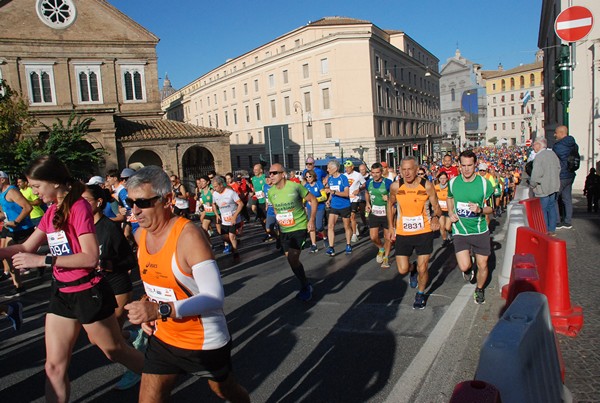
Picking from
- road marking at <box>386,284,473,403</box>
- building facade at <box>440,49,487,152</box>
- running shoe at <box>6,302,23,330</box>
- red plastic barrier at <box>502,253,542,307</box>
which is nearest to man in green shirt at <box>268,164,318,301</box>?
road marking at <box>386,284,473,403</box>

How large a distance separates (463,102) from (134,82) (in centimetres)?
9062

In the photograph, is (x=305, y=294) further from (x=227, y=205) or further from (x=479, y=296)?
(x=227, y=205)

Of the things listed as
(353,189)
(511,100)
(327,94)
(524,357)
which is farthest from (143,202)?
(511,100)

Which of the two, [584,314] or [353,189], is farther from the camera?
[353,189]

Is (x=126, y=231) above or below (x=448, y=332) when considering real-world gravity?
above

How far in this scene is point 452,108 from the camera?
370 feet

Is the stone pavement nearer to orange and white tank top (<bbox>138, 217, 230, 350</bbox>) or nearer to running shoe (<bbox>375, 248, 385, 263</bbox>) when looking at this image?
orange and white tank top (<bbox>138, 217, 230, 350</bbox>)

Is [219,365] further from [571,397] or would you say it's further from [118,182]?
[118,182]

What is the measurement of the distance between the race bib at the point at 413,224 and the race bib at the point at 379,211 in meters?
2.86

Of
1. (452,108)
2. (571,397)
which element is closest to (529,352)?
(571,397)

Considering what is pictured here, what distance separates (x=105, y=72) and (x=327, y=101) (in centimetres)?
2745

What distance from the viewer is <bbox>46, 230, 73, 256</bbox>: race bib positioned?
11.5 feet

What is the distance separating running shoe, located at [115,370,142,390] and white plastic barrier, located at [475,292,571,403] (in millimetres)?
3249

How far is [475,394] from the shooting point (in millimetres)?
1962
